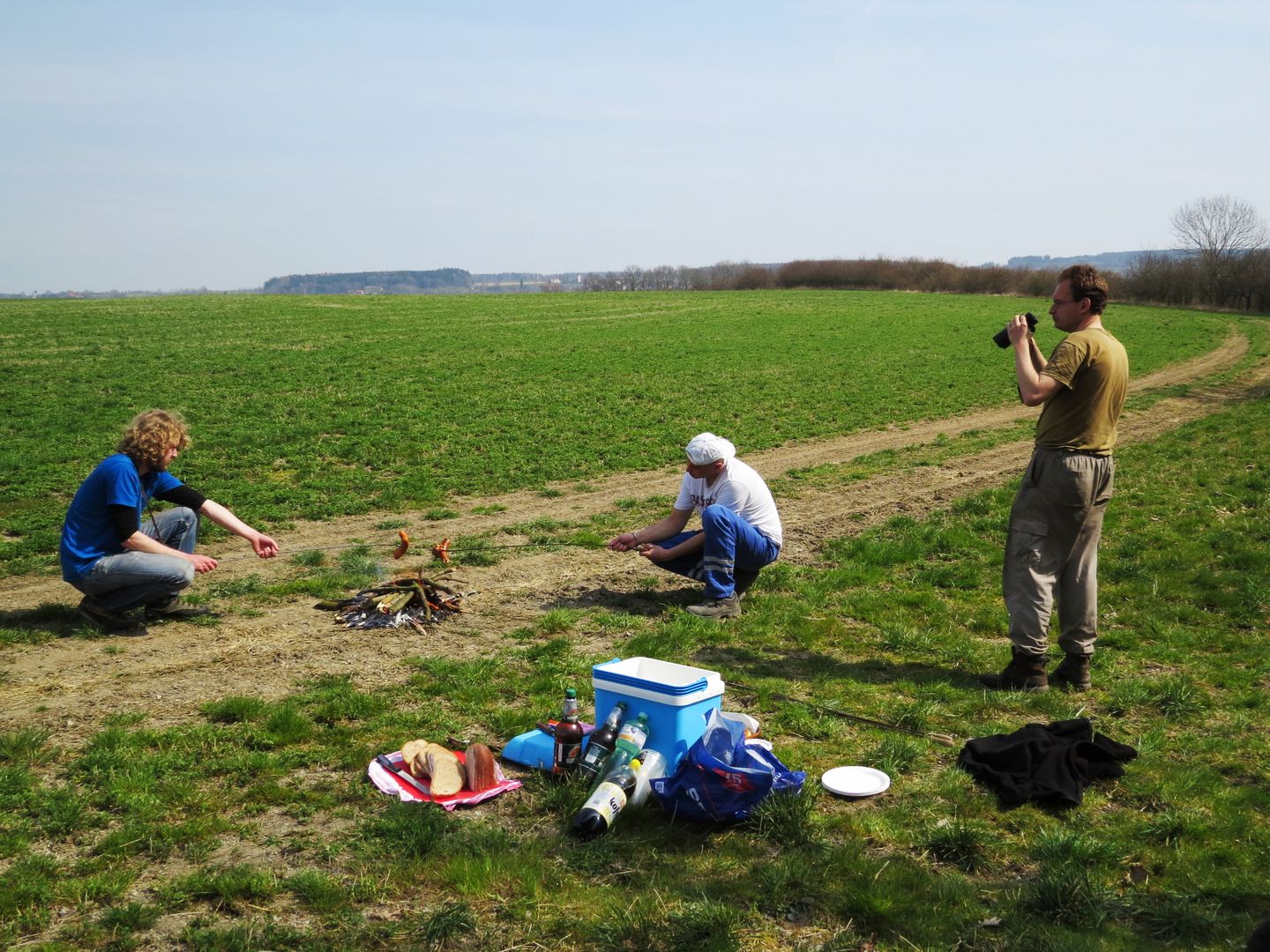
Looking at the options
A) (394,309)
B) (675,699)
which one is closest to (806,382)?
(675,699)

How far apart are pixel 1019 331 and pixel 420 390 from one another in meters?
16.0

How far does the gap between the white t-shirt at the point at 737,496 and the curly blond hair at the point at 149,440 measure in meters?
3.82

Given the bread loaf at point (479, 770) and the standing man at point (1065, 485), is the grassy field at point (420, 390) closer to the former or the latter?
the bread loaf at point (479, 770)

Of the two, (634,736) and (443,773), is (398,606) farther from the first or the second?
(634,736)

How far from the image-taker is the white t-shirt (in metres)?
7.66

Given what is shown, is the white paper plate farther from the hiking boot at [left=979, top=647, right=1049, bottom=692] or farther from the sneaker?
the sneaker

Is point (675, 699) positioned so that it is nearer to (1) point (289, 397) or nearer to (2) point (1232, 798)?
(2) point (1232, 798)

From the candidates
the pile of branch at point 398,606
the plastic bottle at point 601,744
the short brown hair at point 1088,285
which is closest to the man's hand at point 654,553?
the pile of branch at point 398,606

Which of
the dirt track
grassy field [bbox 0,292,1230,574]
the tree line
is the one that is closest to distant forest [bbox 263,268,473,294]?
the tree line

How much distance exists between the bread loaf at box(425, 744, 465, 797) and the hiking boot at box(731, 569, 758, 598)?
3554mm

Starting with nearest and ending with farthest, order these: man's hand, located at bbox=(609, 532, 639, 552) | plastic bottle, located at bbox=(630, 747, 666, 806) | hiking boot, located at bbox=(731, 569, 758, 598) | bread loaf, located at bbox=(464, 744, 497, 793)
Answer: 1. plastic bottle, located at bbox=(630, 747, 666, 806)
2. bread loaf, located at bbox=(464, 744, 497, 793)
3. man's hand, located at bbox=(609, 532, 639, 552)
4. hiking boot, located at bbox=(731, 569, 758, 598)

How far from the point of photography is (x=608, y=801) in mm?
4219

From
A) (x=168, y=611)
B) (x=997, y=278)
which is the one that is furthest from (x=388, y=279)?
(x=168, y=611)

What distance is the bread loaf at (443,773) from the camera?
4.57m
